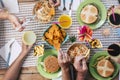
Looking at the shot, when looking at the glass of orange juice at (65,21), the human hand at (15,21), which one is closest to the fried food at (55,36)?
the glass of orange juice at (65,21)

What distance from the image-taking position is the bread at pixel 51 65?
131 centimetres

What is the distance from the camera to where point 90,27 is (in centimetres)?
130

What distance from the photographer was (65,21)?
4.29 feet

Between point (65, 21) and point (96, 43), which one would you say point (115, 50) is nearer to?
point (96, 43)

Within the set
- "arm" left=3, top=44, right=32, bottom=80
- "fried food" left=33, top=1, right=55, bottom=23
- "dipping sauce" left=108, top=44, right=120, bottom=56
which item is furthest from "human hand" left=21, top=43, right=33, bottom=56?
"dipping sauce" left=108, top=44, right=120, bottom=56

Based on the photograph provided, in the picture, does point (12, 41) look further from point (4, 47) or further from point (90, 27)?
point (90, 27)

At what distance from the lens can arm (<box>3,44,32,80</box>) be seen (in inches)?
52.2

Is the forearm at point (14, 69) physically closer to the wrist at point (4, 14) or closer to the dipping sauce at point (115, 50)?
the wrist at point (4, 14)

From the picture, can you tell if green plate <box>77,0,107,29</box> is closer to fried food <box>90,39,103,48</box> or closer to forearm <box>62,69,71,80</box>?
fried food <box>90,39,103,48</box>

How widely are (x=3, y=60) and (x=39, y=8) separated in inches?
11.2

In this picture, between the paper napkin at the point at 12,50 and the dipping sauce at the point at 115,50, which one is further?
the paper napkin at the point at 12,50

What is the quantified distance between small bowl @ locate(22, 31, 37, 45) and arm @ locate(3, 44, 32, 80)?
0.02 m

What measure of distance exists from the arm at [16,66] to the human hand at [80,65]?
228 millimetres

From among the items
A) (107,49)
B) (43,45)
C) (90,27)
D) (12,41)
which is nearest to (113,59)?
(107,49)
